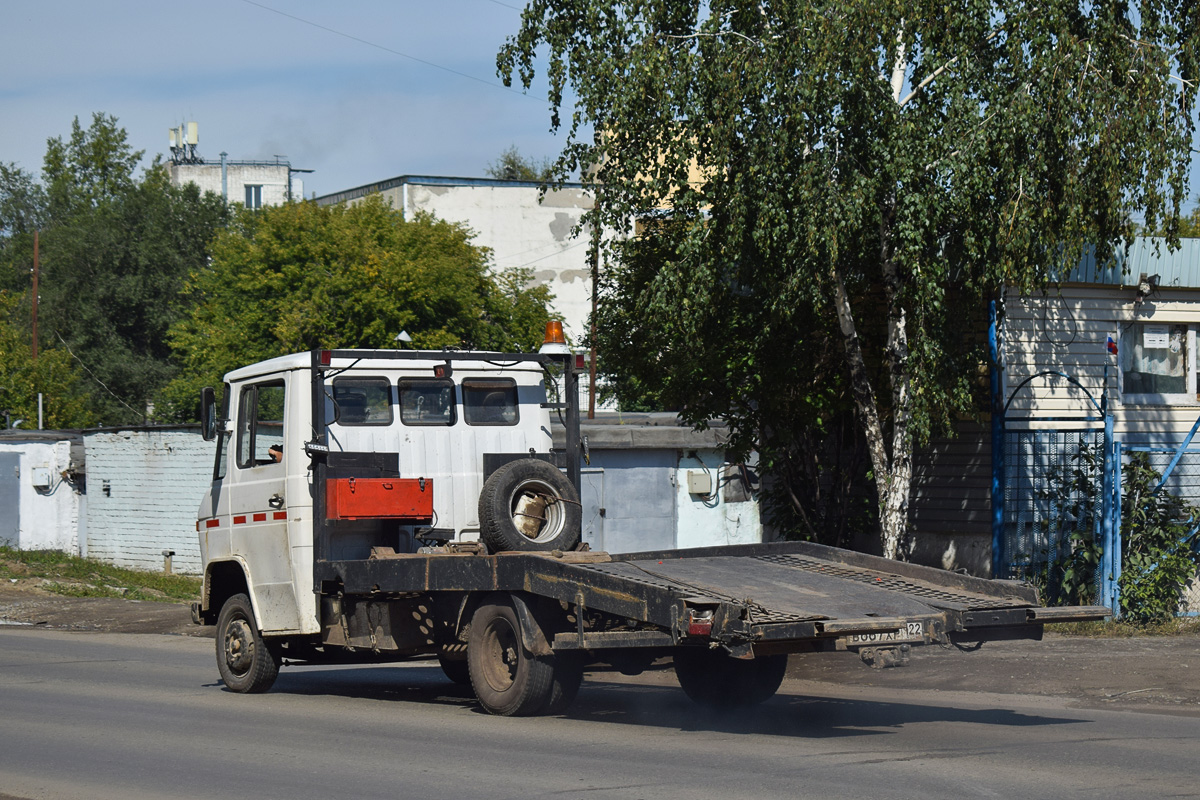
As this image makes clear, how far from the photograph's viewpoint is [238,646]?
11594 millimetres

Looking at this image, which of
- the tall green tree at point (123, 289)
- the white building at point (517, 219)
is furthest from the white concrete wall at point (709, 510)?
the tall green tree at point (123, 289)

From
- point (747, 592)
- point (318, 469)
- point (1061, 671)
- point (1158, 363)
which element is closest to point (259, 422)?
point (318, 469)

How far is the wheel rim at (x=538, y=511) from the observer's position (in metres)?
10.3

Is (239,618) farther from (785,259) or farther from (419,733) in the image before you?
(785,259)

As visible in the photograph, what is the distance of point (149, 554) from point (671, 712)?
20.4 m

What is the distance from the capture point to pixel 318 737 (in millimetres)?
9078

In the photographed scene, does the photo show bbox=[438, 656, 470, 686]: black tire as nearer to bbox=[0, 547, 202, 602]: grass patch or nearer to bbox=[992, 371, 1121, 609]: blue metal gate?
bbox=[992, 371, 1121, 609]: blue metal gate

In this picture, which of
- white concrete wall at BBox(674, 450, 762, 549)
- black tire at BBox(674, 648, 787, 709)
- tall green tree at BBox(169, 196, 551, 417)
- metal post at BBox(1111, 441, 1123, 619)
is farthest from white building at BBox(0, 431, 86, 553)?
black tire at BBox(674, 648, 787, 709)

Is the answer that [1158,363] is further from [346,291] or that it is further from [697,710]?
[346,291]

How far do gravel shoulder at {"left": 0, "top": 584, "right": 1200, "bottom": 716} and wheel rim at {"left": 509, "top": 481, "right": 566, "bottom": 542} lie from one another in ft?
10.7

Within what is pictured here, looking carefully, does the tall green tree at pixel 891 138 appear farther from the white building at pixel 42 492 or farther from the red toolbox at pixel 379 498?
the white building at pixel 42 492

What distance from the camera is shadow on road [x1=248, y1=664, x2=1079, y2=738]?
366 inches

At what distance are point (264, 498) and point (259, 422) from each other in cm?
75

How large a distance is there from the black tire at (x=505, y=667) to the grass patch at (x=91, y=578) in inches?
572
